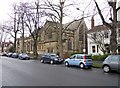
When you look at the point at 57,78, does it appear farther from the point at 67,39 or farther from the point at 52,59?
the point at 67,39

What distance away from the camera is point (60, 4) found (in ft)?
129

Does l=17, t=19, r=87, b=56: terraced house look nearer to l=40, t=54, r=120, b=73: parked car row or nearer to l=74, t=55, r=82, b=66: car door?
l=40, t=54, r=120, b=73: parked car row

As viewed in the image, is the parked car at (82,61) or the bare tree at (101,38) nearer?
the parked car at (82,61)

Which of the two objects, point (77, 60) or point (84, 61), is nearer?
point (84, 61)

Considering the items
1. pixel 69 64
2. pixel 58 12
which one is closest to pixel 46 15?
pixel 58 12

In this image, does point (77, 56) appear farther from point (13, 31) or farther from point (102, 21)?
point (13, 31)

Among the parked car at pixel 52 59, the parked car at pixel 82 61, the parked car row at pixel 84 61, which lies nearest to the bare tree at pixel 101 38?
the parked car at pixel 52 59

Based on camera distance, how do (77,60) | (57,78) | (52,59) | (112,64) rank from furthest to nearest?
(52,59), (77,60), (112,64), (57,78)

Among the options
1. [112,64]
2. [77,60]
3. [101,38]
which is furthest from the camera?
[101,38]

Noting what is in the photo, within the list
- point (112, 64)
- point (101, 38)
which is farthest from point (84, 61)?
point (101, 38)

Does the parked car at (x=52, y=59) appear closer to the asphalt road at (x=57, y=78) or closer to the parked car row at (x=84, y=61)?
the parked car row at (x=84, y=61)

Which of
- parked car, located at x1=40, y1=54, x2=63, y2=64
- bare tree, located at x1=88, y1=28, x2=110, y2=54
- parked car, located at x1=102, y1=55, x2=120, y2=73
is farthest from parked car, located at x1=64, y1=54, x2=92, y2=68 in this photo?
bare tree, located at x1=88, y1=28, x2=110, y2=54

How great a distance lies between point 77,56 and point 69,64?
5.35 ft

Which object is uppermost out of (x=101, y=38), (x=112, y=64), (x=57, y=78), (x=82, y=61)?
(x=101, y=38)
